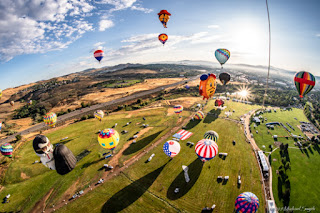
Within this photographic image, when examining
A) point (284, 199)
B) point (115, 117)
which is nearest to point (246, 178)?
point (284, 199)

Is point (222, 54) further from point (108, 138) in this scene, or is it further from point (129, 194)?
point (129, 194)

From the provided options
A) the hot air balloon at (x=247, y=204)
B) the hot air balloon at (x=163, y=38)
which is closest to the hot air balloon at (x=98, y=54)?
the hot air balloon at (x=163, y=38)

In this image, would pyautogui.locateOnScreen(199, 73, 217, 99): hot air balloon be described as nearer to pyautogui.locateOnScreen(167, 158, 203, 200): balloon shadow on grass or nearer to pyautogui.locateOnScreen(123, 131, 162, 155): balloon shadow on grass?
pyautogui.locateOnScreen(123, 131, 162, 155): balloon shadow on grass

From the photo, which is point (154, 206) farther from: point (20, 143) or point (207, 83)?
point (20, 143)

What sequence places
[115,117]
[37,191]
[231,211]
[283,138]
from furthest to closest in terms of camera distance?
1. [115,117]
2. [283,138]
3. [37,191]
4. [231,211]

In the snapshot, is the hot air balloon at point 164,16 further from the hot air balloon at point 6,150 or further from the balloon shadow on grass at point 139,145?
the hot air balloon at point 6,150

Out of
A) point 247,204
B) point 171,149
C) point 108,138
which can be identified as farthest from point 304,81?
point 108,138
